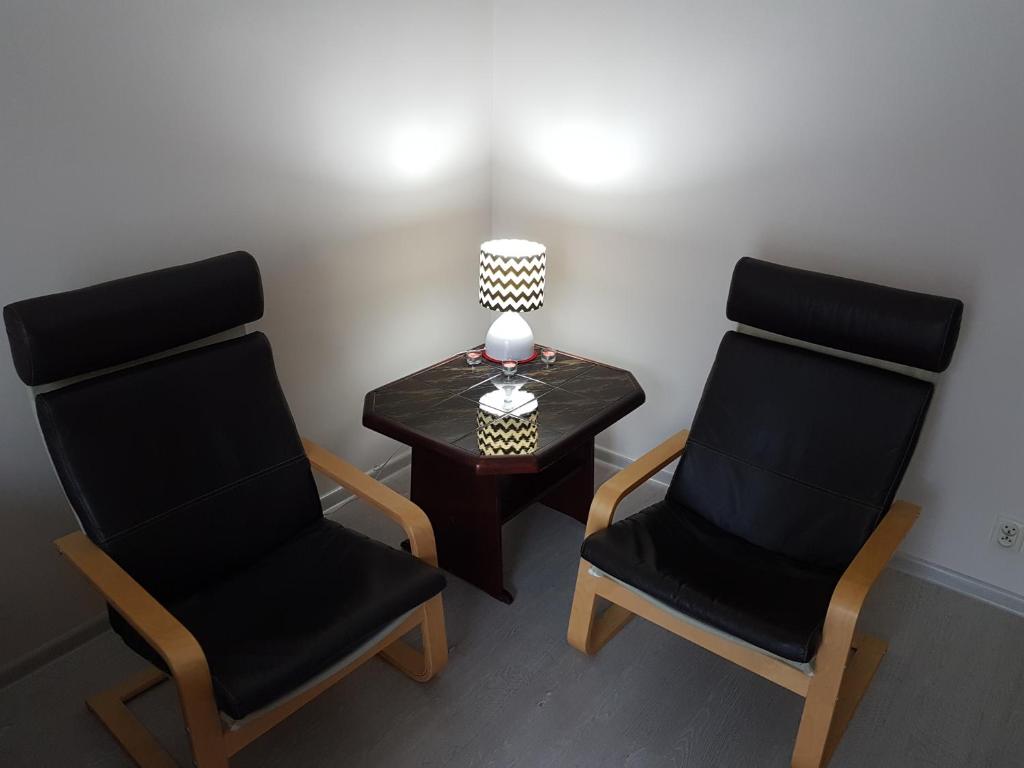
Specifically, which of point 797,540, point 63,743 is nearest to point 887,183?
point 797,540

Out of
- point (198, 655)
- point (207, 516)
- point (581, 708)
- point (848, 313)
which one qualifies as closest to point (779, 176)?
point (848, 313)

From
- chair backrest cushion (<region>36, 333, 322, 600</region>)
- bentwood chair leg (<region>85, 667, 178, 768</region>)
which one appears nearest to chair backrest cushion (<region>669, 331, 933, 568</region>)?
chair backrest cushion (<region>36, 333, 322, 600</region>)

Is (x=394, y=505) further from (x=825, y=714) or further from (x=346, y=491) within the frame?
(x=825, y=714)

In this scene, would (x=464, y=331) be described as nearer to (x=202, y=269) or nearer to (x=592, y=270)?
(x=592, y=270)

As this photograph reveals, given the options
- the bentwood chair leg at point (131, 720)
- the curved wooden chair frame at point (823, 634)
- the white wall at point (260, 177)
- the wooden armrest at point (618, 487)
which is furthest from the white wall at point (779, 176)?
the bentwood chair leg at point (131, 720)

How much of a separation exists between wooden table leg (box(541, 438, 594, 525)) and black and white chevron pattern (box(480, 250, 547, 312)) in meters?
0.55

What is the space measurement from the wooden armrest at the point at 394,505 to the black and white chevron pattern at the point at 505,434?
28 cm

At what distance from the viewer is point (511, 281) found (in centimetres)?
272

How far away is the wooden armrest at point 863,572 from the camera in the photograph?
6.15ft

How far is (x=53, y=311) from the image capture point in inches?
72.6

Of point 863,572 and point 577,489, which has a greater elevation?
point 863,572

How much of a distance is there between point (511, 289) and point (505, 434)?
55 centimetres

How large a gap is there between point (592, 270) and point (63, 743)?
89.6 inches

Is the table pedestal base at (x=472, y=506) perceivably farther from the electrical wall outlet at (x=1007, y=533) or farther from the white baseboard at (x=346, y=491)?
the electrical wall outlet at (x=1007, y=533)
